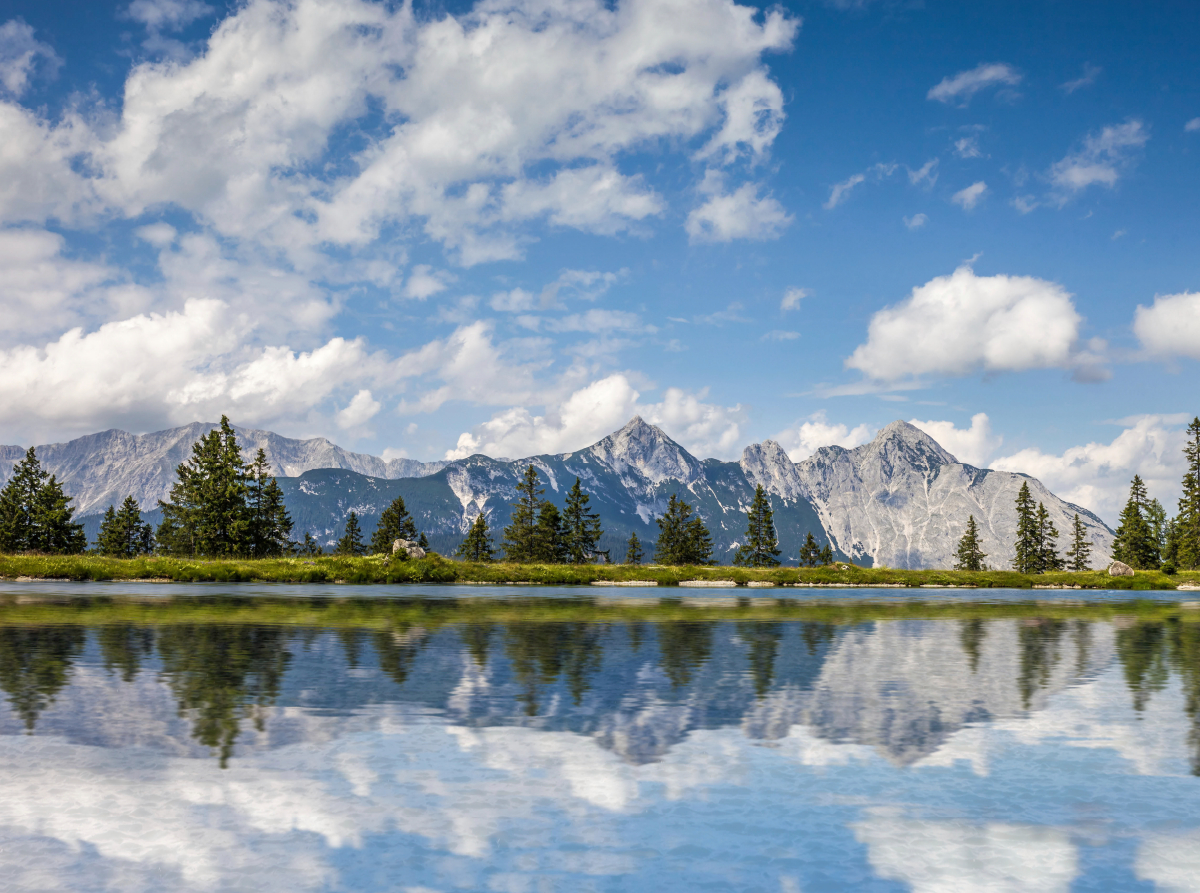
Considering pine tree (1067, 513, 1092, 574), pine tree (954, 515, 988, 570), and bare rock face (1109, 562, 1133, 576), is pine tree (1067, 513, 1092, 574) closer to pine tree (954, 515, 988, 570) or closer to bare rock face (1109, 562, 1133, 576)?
pine tree (954, 515, 988, 570)

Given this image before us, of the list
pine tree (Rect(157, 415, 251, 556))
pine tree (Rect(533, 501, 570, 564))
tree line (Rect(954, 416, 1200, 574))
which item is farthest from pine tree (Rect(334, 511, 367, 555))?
tree line (Rect(954, 416, 1200, 574))

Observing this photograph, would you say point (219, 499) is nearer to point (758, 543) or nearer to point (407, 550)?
point (407, 550)

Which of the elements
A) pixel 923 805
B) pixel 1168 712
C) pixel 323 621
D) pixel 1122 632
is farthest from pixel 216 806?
pixel 1122 632

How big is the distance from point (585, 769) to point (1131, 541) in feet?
549

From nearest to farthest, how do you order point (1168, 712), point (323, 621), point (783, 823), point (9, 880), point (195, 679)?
point (9, 880)
point (783, 823)
point (1168, 712)
point (195, 679)
point (323, 621)

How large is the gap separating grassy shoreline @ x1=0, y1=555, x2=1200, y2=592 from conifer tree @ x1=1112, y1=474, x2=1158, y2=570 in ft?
72.7

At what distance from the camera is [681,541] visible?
13788 centimetres

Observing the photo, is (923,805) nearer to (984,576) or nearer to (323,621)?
(323,621)

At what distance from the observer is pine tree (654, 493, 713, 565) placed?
136m

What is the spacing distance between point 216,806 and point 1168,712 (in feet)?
77.2

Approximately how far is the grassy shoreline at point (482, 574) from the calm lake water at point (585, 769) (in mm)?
55073

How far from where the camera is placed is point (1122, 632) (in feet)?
146

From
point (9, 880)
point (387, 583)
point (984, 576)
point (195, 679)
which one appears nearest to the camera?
point (9, 880)

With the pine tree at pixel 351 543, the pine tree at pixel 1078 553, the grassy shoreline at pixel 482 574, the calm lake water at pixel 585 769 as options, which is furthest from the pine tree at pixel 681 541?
the calm lake water at pixel 585 769
